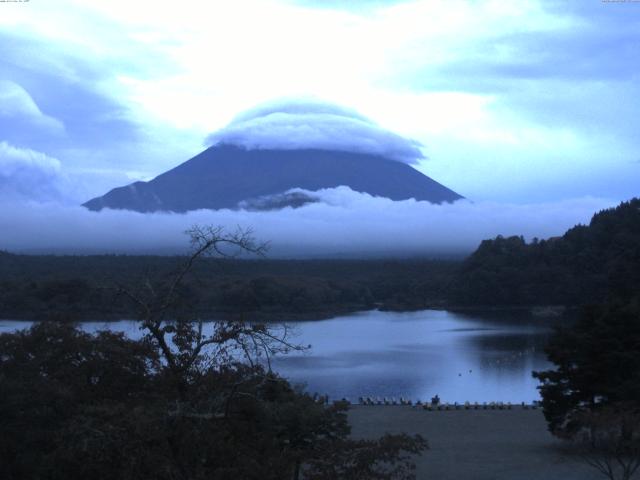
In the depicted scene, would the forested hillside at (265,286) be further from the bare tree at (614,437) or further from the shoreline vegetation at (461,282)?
the bare tree at (614,437)

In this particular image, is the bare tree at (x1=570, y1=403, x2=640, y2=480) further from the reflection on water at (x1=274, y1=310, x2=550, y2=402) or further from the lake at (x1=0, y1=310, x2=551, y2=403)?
the reflection on water at (x1=274, y1=310, x2=550, y2=402)

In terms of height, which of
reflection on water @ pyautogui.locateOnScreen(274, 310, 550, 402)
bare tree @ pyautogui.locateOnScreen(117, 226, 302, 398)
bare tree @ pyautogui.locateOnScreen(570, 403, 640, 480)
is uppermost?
bare tree @ pyautogui.locateOnScreen(117, 226, 302, 398)

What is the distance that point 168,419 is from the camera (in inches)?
150

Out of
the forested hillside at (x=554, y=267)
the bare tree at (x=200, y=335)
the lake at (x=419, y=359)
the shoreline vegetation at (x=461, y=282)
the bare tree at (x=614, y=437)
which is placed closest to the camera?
the bare tree at (x=200, y=335)

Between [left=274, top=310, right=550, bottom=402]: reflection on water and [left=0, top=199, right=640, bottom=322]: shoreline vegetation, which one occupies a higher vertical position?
[left=0, top=199, right=640, bottom=322]: shoreline vegetation

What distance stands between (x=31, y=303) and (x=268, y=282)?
15292 millimetres

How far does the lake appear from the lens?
20891mm

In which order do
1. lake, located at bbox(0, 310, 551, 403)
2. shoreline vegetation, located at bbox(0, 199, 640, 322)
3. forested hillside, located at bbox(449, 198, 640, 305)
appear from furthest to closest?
forested hillside, located at bbox(449, 198, 640, 305) → shoreline vegetation, located at bbox(0, 199, 640, 322) → lake, located at bbox(0, 310, 551, 403)

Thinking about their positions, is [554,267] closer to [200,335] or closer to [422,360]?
[422,360]

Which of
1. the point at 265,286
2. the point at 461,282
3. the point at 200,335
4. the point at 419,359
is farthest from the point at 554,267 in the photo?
the point at 200,335

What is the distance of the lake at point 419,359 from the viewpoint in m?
20.9

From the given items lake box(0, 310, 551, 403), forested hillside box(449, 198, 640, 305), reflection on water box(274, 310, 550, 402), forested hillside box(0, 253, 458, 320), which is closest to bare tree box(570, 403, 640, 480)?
lake box(0, 310, 551, 403)

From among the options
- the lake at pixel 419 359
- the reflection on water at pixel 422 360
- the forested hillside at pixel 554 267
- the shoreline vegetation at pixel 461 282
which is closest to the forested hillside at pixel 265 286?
the shoreline vegetation at pixel 461 282

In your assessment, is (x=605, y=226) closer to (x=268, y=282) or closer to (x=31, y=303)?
(x=268, y=282)
